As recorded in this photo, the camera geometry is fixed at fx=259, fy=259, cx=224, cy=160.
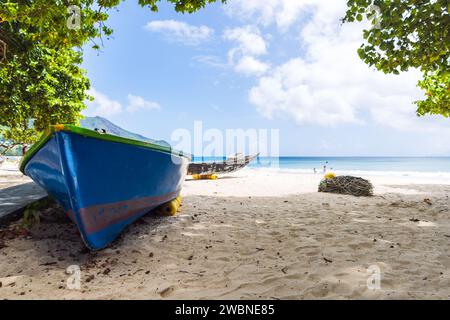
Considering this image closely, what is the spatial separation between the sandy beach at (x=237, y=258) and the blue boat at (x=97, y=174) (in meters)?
0.42

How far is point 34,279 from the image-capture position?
283 cm

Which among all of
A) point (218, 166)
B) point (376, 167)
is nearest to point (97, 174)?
point (218, 166)

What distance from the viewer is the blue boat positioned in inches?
126

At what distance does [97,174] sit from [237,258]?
2157 millimetres

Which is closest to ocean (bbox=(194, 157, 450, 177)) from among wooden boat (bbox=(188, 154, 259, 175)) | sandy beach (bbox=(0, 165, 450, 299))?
wooden boat (bbox=(188, 154, 259, 175))

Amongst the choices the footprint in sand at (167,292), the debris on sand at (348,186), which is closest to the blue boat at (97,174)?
the footprint in sand at (167,292)

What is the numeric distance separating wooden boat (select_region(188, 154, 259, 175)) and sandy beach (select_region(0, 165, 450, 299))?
1269cm

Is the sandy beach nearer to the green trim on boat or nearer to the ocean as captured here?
the green trim on boat

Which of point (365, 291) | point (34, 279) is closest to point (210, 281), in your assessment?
point (365, 291)

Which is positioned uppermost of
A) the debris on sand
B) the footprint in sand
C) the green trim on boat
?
the green trim on boat

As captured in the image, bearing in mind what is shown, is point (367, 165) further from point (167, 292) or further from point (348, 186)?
point (167, 292)

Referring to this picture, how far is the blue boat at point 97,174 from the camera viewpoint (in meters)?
3.21

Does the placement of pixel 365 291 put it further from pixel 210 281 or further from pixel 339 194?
pixel 339 194

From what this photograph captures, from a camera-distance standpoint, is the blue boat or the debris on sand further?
the debris on sand
